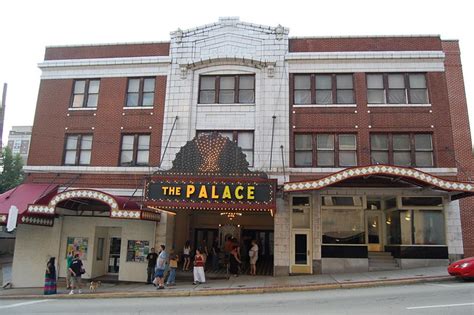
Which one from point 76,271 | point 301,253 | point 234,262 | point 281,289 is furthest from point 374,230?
point 76,271

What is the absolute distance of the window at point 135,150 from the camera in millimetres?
22703

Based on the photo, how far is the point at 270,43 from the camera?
75.4 feet

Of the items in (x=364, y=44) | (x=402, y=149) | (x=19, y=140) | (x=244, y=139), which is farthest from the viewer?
(x=19, y=140)

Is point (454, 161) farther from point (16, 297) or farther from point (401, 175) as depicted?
point (16, 297)

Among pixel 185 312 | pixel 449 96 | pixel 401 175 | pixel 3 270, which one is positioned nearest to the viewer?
pixel 185 312

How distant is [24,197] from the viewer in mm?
21312

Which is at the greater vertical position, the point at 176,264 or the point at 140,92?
the point at 140,92

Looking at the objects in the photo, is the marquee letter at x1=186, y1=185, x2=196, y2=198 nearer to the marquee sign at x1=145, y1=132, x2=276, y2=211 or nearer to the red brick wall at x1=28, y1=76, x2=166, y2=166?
the marquee sign at x1=145, y1=132, x2=276, y2=211

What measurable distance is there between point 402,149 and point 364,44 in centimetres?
606

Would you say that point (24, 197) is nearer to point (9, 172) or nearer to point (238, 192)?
point (238, 192)

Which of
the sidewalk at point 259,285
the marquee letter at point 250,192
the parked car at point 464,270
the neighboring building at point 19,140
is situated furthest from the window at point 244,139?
the neighboring building at point 19,140

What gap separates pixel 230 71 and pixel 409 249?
13050 millimetres

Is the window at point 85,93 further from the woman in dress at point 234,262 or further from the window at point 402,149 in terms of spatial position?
the window at point 402,149

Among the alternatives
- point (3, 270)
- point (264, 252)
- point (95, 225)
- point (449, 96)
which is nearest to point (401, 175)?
point (449, 96)
